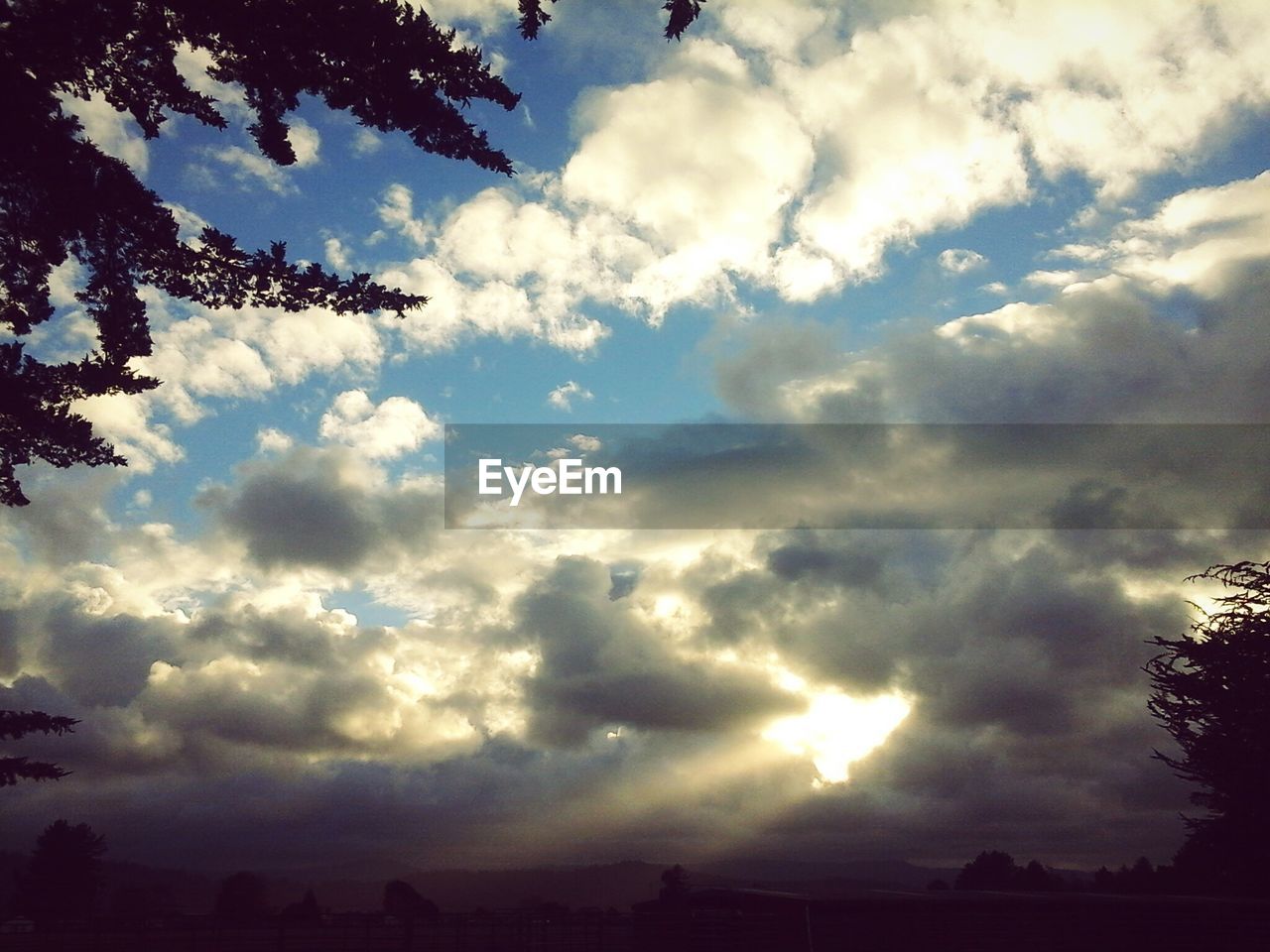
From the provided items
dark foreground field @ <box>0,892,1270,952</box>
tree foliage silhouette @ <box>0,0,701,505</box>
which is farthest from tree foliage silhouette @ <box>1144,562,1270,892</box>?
tree foliage silhouette @ <box>0,0,701,505</box>

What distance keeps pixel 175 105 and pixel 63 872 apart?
9646cm

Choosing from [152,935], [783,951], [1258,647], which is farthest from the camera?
[152,935]

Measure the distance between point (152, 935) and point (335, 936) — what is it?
8194 mm

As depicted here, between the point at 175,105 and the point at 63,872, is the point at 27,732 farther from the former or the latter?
the point at 63,872

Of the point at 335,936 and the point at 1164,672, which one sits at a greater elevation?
the point at 1164,672

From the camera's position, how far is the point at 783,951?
71.9 ft

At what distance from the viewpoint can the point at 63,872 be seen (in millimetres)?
81188

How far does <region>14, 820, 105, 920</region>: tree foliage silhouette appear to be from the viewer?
79062 mm

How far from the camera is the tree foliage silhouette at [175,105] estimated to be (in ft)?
28.4

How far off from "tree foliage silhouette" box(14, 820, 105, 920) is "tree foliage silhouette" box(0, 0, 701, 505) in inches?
3586

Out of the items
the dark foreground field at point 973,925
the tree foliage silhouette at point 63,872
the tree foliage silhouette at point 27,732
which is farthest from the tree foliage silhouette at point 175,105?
the tree foliage silhouette at point 63,872

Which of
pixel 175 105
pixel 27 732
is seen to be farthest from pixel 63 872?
pixel 175 105

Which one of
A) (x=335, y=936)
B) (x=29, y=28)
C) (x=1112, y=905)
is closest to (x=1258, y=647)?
(x=1112, y=905)

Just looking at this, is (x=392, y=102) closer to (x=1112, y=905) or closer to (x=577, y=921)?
(x=1112, y=905)
